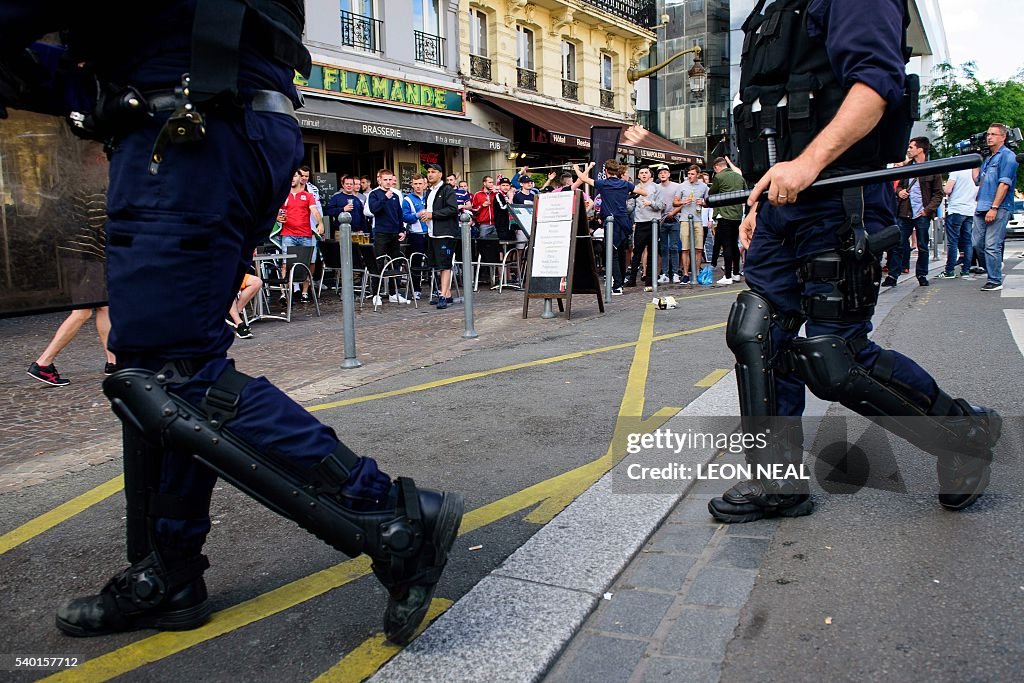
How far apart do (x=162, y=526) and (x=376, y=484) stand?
578mm

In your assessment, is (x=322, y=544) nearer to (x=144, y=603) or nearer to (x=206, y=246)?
(x=144, y=603)

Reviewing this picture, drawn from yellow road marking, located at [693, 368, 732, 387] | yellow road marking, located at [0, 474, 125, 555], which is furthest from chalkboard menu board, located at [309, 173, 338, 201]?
yellow road marking, located at [0, 474, 125, 555]

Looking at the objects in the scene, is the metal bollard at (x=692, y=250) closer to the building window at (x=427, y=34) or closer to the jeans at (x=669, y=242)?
the jeans at (x=669, y=242)

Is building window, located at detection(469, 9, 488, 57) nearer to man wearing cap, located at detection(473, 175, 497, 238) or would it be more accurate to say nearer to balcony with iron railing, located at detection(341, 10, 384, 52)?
balcony with iron railing, located at detection(341, 10, 384, 52)

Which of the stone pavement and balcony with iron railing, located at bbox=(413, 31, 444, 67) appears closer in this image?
the stone pavement

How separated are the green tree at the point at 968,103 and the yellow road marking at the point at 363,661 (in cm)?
4744

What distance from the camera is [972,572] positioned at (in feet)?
8.25

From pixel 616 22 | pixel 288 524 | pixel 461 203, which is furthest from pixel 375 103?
pixel 288 524

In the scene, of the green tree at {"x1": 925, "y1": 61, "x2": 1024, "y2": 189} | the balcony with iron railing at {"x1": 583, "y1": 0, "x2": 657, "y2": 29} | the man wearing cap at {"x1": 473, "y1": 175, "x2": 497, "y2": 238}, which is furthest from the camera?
the green tree at {"x1": 925, "y1": 61, "x2": 1024, "y2": 189}

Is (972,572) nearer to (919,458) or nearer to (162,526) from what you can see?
(919,458)

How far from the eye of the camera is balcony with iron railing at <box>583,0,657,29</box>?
30.0 meters

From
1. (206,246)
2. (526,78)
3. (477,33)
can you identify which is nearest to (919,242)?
(206,246)

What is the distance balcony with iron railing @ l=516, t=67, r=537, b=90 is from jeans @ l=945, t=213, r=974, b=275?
633 inches

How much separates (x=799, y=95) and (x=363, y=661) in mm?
2162
